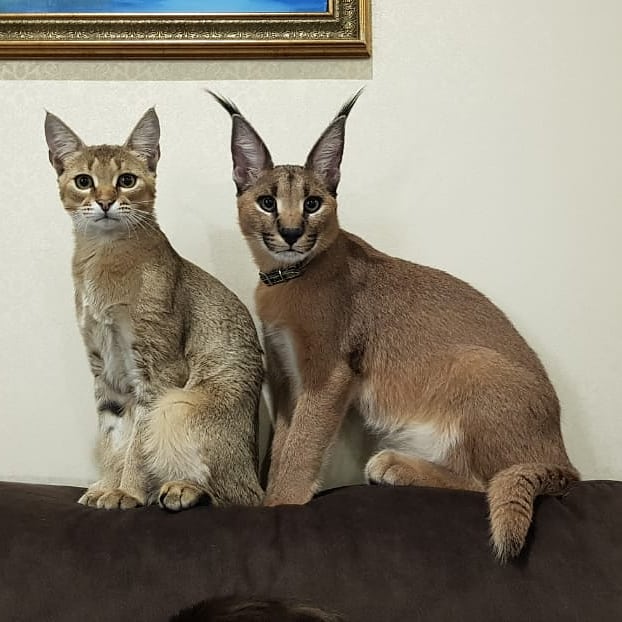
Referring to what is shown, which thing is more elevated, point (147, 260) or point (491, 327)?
point (147, 260)

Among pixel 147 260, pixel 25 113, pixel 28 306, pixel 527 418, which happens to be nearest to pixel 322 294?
pixel 147 260

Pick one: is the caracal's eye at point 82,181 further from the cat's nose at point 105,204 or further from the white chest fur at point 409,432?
the white chest fur at point 409,432

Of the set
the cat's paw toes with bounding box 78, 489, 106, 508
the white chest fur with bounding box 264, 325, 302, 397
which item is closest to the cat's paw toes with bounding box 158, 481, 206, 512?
the cat's paw toes with bounding box 78, 489, 106, 508

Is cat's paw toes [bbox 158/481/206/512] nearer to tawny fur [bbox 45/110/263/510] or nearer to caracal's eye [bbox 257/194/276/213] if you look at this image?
tawny fur [bbox 45/110/263/510]

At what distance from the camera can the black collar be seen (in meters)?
1.37

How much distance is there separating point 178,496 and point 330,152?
0.67m

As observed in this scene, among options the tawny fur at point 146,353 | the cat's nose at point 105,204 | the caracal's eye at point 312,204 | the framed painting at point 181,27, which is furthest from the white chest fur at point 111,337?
the framed painting at point 181,27

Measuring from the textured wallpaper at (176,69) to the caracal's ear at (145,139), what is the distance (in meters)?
0.29

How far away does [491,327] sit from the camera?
1410mm

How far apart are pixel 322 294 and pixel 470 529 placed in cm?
49

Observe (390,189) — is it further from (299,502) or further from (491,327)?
(299,502)

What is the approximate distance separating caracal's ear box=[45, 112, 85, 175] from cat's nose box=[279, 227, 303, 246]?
41cm

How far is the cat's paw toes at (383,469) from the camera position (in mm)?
1343

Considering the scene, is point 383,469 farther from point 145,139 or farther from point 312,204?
point 145,139
